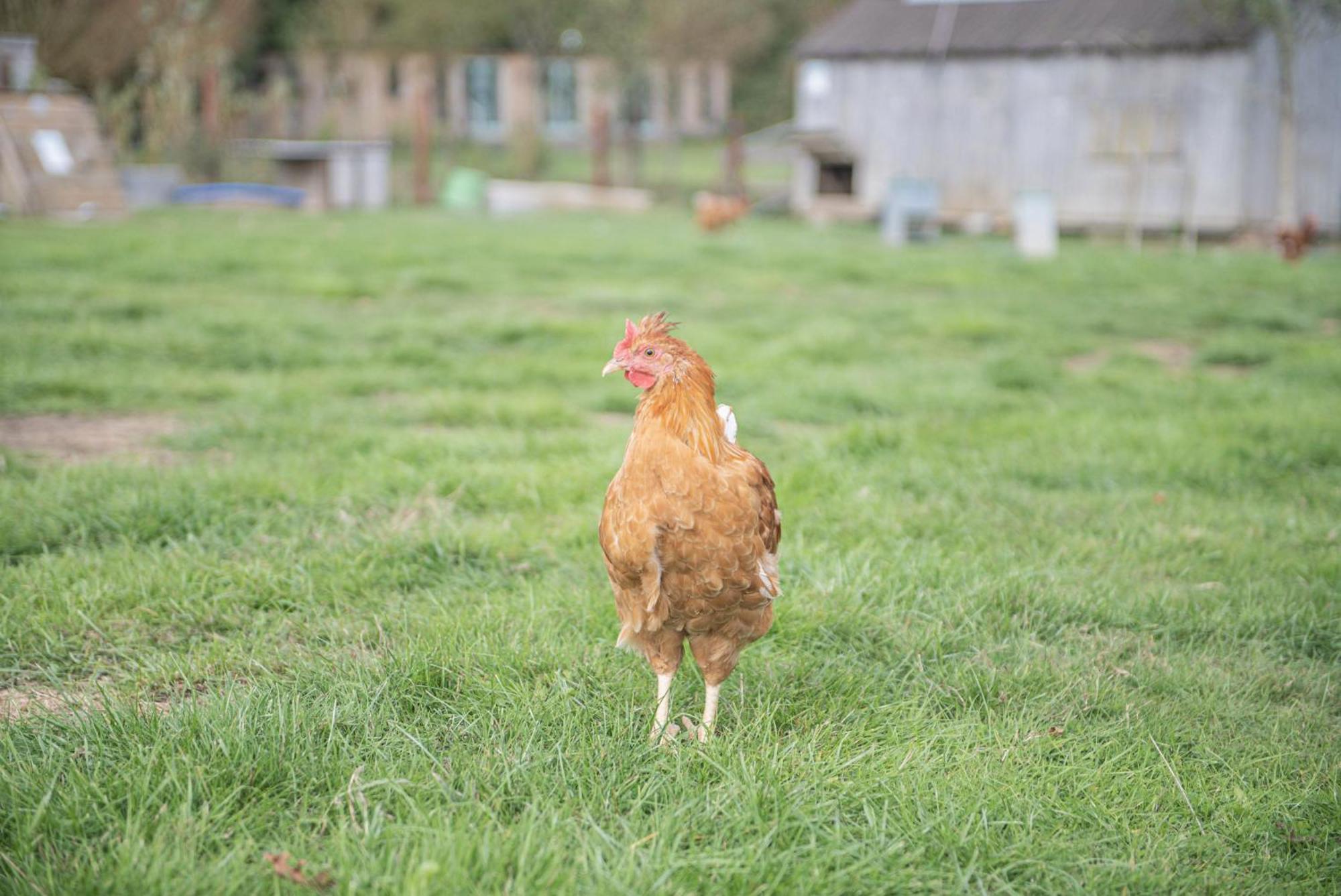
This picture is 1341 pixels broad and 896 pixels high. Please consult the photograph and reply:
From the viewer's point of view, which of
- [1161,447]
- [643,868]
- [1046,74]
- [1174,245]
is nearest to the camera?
[643,868]

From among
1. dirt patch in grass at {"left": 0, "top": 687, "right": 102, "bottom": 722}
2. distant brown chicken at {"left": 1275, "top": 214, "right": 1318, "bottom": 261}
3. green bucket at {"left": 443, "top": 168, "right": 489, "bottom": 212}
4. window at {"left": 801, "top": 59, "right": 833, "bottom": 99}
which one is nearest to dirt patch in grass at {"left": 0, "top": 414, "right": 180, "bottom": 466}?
dirt patch in grass at {"left": 0, "top": 687, "right": 102, "bottom": 722}

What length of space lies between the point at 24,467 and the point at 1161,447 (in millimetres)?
5259

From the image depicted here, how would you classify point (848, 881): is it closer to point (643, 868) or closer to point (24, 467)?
point (643, 868)

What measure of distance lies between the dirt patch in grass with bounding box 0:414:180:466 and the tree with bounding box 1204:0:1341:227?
1661 centimetres

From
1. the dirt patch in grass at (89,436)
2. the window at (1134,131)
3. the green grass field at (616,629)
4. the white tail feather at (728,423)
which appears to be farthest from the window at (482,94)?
the white tail feather at (728,423)

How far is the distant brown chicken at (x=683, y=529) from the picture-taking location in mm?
2596

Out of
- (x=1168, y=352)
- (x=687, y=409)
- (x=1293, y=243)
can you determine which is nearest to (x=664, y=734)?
(x=687, y=409)

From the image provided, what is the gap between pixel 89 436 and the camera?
17.4 feet

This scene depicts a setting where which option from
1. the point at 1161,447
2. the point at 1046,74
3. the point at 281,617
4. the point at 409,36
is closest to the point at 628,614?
the point at 281,617

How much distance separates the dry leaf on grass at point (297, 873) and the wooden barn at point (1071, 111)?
1618 cm

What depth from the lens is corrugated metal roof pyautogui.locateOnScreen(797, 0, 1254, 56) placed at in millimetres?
18281

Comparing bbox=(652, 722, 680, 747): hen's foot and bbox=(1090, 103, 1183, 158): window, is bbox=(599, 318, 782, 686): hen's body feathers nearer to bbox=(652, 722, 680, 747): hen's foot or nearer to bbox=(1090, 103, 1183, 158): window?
bbox=(652, 722, 680, 747): hen's foot

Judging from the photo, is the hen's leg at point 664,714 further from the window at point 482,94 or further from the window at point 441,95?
the window at point 482,94

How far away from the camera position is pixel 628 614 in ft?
8.96
